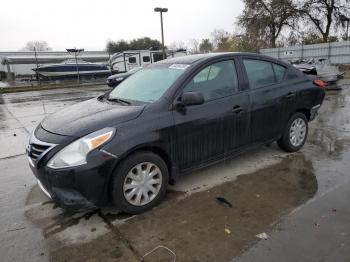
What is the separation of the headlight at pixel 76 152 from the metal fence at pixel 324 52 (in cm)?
2395

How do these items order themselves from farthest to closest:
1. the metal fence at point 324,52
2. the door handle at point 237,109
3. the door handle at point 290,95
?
the metal fence at point 324,52 → the door handle at point 290,95 → the door handle at point 237,109

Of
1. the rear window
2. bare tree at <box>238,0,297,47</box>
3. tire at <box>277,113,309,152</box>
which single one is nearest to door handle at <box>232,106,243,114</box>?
the rear window

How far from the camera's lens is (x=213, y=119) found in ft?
12.4

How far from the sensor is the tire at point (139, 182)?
3.12m

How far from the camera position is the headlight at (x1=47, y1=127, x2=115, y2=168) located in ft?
9.61

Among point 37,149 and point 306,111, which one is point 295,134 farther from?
point 37,149

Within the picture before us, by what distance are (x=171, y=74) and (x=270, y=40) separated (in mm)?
30121

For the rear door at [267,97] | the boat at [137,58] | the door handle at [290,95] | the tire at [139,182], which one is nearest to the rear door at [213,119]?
the rear door at [267,97]

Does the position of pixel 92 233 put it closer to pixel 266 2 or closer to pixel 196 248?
pixel 196 248

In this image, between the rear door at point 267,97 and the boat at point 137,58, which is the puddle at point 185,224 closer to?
the rear door at point 267,97

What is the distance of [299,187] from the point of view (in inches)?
152

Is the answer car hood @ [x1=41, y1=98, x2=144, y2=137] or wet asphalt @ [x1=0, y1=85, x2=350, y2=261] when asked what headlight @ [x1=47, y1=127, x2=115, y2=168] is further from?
wet asphalt @ [x1=0, y1=85, x2=350, y2=261]

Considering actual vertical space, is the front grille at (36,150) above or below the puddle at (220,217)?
above

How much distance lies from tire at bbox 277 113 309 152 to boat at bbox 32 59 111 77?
23.6 metres
